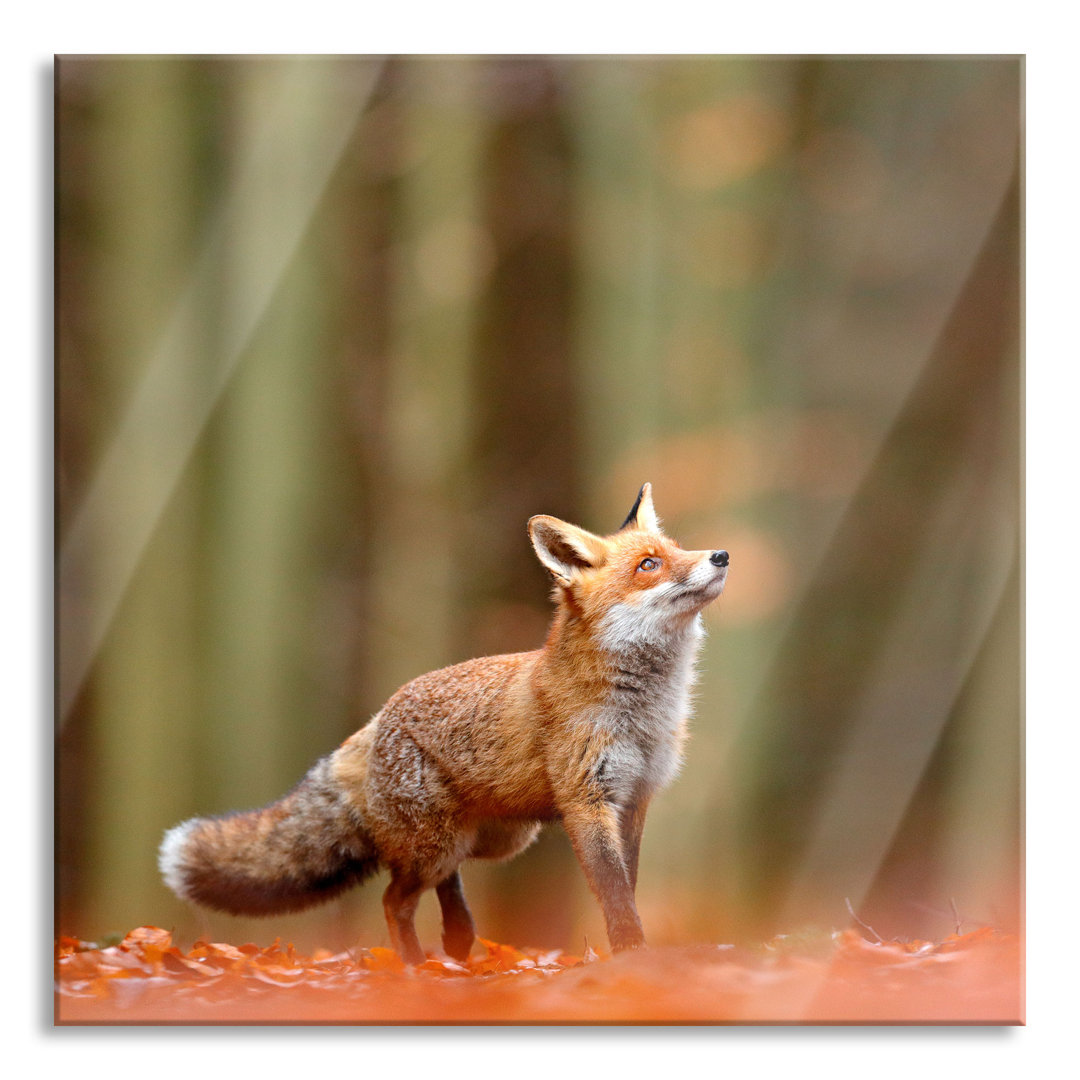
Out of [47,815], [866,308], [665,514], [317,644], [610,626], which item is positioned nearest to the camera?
[610,626]

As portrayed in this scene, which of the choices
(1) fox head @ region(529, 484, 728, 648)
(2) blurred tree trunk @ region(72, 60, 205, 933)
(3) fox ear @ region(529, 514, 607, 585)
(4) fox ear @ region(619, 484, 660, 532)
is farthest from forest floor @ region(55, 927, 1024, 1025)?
(4) fox ear @ region(619, 484, 660, 532)

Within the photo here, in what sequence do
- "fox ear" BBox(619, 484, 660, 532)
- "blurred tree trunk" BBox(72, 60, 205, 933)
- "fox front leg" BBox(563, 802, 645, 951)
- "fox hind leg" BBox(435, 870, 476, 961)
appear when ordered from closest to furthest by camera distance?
"fox front leg" BBox(563, 802, 645, 951) → "fox ear" BBox(619, 484, 660, 532) → "fox hind leg" BBox(435, 870, 476, 961) → "blurred tree trunk" BBox(72, 60, 205, 933)

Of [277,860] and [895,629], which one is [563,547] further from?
[895,629]

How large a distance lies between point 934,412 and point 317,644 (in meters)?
2.45

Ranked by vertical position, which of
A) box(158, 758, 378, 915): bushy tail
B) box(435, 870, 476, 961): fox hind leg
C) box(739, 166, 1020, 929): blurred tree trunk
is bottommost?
box(435, 870, 476, 961): fox hind leg

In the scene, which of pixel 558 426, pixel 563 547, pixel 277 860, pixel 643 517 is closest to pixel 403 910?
pixel 277 860

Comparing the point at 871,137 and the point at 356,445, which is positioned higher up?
the point at 871,137

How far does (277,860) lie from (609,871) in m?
1.08

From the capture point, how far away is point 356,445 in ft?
14.0

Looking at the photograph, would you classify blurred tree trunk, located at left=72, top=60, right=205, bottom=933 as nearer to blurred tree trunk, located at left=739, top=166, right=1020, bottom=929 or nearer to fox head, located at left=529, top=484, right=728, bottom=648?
fox head, located at left=529, top=484, right=728, bottom=648

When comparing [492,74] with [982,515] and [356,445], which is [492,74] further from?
[982,515]

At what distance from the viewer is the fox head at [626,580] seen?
3086 millimetres

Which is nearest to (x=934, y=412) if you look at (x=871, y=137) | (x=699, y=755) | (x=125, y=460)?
(x=871, y=137)

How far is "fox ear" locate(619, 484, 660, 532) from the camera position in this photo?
3.34 metres
